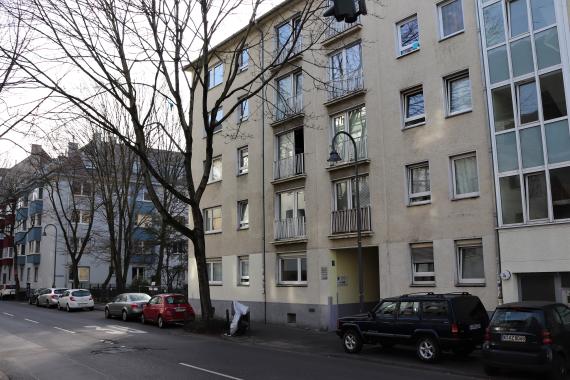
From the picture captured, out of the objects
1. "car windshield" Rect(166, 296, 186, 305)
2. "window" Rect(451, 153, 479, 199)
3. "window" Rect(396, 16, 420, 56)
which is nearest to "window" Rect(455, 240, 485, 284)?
"window" Rect(451, 153, 479, 199)

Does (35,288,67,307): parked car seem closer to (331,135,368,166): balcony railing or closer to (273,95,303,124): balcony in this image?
(273,95,303,124): balcony

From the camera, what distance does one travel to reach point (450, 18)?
18141mm

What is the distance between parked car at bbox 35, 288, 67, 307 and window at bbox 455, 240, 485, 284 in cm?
3004

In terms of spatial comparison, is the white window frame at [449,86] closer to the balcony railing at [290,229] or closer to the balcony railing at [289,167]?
the balcony railing at [289,167]

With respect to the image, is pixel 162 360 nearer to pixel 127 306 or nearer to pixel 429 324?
pixel 429 324

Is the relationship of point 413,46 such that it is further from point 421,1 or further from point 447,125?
point 447,125

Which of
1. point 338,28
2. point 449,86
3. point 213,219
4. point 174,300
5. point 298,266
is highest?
point 338,28

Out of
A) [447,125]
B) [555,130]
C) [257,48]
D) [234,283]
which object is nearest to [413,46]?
[447,125]

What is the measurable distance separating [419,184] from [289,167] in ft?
23.1

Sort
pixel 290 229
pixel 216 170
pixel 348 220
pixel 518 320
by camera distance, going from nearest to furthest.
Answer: pixel 518 320
pixel 348 220
pixel 290 229
pixel 216 170

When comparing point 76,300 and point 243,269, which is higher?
point 243,269

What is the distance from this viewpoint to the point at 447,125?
693 inches

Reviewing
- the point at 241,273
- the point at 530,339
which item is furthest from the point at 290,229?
the point at 530,339

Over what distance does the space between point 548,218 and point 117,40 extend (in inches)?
593
